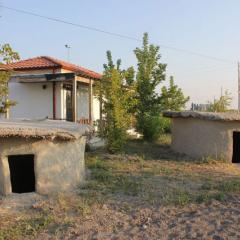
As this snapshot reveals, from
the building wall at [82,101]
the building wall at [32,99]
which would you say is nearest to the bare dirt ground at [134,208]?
the building wall at [32,99]

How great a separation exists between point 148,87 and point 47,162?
10.2 metres

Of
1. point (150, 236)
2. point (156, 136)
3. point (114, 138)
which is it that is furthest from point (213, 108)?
point (150, 236)

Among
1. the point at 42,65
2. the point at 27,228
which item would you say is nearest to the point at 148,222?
the point at 27,228

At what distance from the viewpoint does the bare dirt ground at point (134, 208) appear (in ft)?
18.6

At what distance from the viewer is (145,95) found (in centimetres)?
1739

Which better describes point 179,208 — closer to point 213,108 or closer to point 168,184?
point 168,184

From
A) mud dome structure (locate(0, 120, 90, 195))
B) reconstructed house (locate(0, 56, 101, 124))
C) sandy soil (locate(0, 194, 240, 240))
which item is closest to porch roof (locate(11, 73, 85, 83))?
reconstructed house (locate(0, 56, 101, 124))

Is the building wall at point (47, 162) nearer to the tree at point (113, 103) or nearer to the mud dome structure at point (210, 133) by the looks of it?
the tree at point (113, 103)

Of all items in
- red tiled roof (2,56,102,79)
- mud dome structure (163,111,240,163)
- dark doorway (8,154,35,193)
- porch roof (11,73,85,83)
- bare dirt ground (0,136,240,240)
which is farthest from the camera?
red tiled roof (2,56,102,79)

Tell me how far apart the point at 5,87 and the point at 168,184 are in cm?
503

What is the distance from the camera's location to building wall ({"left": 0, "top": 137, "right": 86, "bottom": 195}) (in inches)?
295

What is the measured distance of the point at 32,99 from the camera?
17547 mm

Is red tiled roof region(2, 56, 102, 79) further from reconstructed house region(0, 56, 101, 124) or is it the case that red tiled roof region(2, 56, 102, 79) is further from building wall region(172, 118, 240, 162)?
building wall region(172, 118, 240, 162)

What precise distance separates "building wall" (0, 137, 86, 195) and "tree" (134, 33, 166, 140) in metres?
9.34
